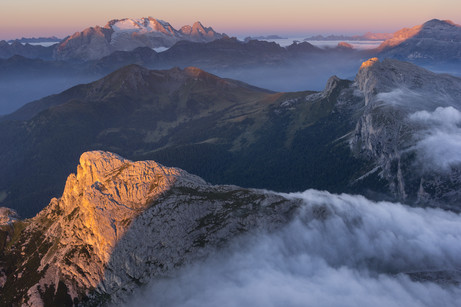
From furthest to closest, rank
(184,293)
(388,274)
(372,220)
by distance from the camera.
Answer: (372,220) → (388,274) → (184,293)

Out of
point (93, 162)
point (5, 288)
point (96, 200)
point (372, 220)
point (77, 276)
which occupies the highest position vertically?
point (93, 162)

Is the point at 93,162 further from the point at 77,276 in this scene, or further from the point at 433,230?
the point at 433,230

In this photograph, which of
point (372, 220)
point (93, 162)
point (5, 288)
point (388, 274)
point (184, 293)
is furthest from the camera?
point (93, 162)

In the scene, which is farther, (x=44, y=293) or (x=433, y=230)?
(x=433, y=230)

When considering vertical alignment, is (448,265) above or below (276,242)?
below

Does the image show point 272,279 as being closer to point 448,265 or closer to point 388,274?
point 388,274

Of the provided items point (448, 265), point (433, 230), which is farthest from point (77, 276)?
point (433, 230)
